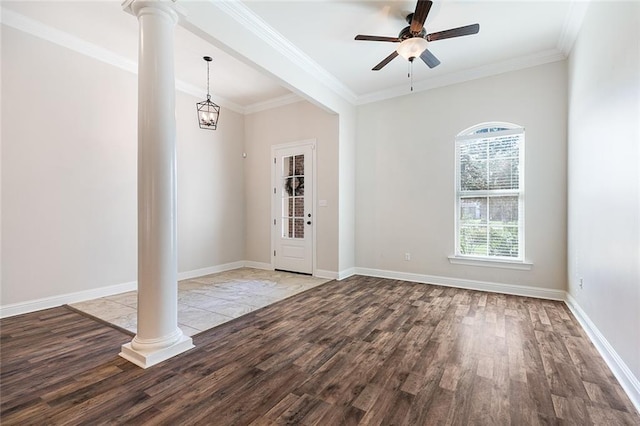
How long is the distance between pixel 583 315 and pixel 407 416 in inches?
102

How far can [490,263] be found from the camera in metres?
4.29

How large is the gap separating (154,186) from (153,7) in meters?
1.44

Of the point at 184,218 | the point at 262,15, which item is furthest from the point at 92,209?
the point at 262,15

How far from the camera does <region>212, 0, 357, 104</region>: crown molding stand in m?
2.99

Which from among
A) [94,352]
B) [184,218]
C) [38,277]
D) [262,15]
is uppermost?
[262,15]

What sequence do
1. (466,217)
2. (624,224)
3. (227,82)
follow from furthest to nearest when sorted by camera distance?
(227,82)
(466,217)
(624,224)

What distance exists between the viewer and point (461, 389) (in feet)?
6.42

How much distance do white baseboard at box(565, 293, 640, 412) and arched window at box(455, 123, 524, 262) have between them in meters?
1.25

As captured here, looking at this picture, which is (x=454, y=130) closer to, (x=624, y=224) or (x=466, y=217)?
(x=466, y=217)

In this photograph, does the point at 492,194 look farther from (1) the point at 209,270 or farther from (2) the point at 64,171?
(2) the point at 64,171

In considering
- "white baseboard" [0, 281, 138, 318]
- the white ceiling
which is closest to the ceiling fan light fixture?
the white ceiling

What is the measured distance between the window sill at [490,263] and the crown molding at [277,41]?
331 centimetres

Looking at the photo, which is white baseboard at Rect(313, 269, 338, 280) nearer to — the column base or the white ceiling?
the column base

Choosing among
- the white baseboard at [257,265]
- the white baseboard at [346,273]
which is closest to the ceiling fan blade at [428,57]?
the white baseboard at [346,273]
